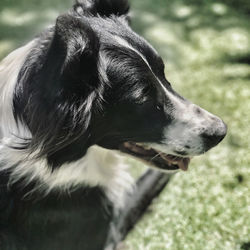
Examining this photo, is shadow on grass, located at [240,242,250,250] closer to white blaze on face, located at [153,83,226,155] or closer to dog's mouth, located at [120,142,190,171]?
dog's mouth, located at [120,142,190,171]

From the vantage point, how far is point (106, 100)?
1920 mm

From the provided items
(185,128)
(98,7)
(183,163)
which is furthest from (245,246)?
(98,7)

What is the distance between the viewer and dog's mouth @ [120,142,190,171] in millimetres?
2239

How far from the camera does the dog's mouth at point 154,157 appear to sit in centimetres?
224

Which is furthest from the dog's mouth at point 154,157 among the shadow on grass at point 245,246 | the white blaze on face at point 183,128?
the shadow on grass at point 245,246

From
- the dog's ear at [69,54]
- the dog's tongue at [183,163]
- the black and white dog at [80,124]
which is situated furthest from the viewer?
the dog's tongue at [183,163]

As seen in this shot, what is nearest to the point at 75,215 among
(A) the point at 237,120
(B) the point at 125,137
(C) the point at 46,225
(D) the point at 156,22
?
(C) the point at 46,225

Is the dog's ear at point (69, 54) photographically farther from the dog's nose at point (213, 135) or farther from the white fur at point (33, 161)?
the dog's nose at point (213, 135)

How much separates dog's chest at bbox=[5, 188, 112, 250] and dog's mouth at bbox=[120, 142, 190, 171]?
40cm

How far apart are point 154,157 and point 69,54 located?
3.06 ft

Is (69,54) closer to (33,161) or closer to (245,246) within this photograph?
(33,161)

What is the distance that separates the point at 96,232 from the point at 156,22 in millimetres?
3196

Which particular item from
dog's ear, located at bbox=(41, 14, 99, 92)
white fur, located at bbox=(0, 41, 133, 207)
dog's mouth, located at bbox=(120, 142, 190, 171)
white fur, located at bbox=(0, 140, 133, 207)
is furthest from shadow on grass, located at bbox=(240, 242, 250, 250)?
dog's ear, located at bbox=(41, 14, 99, 92)

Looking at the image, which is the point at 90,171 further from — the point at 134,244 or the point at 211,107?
the point at 211,107
